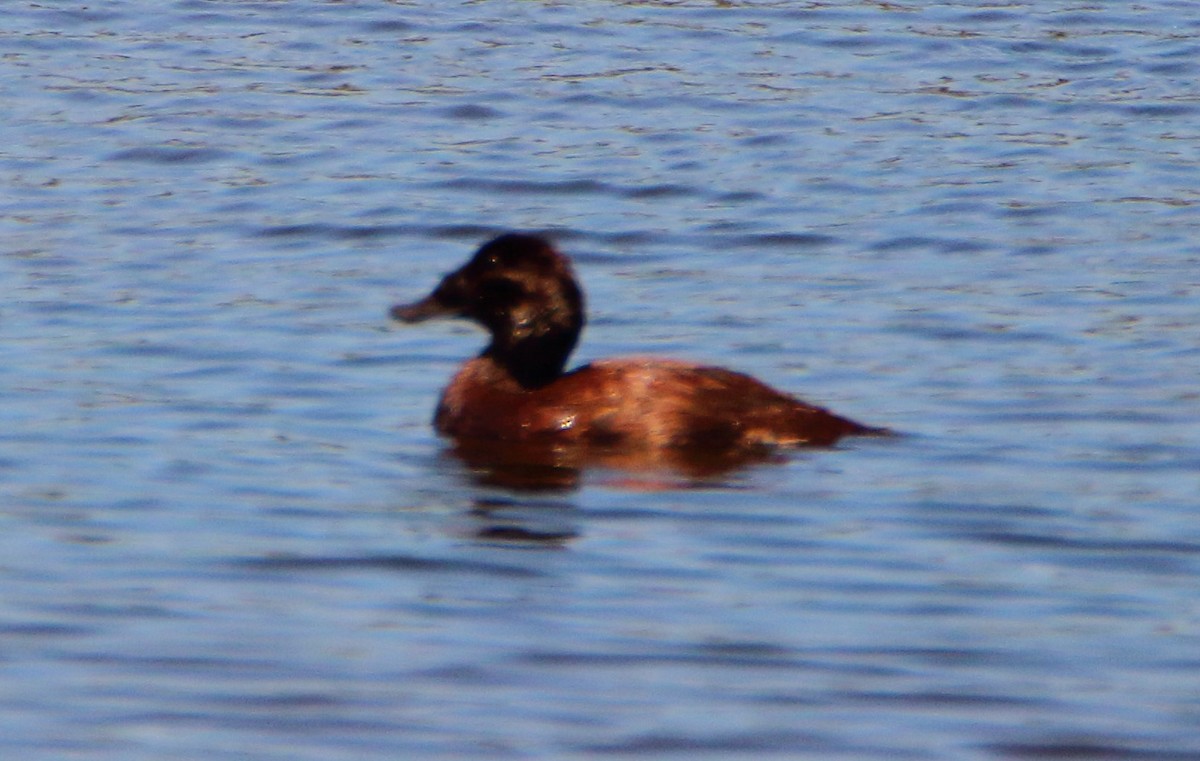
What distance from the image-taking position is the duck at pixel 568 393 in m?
9.32

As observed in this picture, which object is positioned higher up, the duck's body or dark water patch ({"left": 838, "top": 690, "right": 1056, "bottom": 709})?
dark water patch ({"left": 838, "top": 690, "right": 1056, "bottom": 709})

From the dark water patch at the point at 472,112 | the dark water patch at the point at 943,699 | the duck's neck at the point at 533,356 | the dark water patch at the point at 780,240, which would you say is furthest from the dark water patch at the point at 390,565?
the dark water patch at the point at 472,112

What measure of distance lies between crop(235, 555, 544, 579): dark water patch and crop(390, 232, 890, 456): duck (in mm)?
1843

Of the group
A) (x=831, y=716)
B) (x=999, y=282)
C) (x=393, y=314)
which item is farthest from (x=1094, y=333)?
(x=831, y=716)

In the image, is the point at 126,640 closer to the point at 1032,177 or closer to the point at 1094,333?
the point at 1094,333

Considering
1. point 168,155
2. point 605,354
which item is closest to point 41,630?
point 605,354

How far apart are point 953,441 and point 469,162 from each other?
667cm

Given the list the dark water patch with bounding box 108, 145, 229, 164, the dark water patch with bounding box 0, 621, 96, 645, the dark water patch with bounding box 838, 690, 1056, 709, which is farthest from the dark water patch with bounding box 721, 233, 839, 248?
the dark water patch with bounding box 838, 690, 1056, 709

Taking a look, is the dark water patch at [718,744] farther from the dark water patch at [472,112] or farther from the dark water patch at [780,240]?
the dark water patch at [472,112]

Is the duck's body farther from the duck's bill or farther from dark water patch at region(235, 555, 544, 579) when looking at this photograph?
dark water patch at region(235, 555, 544, 579)

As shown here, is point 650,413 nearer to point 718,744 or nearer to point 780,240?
point 718,744

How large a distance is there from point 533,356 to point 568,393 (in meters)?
0.38

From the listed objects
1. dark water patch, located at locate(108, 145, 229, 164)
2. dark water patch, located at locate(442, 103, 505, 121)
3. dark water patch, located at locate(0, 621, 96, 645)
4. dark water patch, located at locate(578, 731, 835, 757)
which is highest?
dark water patch, located at locate(578, 731, 835, 757)

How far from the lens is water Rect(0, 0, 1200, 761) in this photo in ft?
20.7
